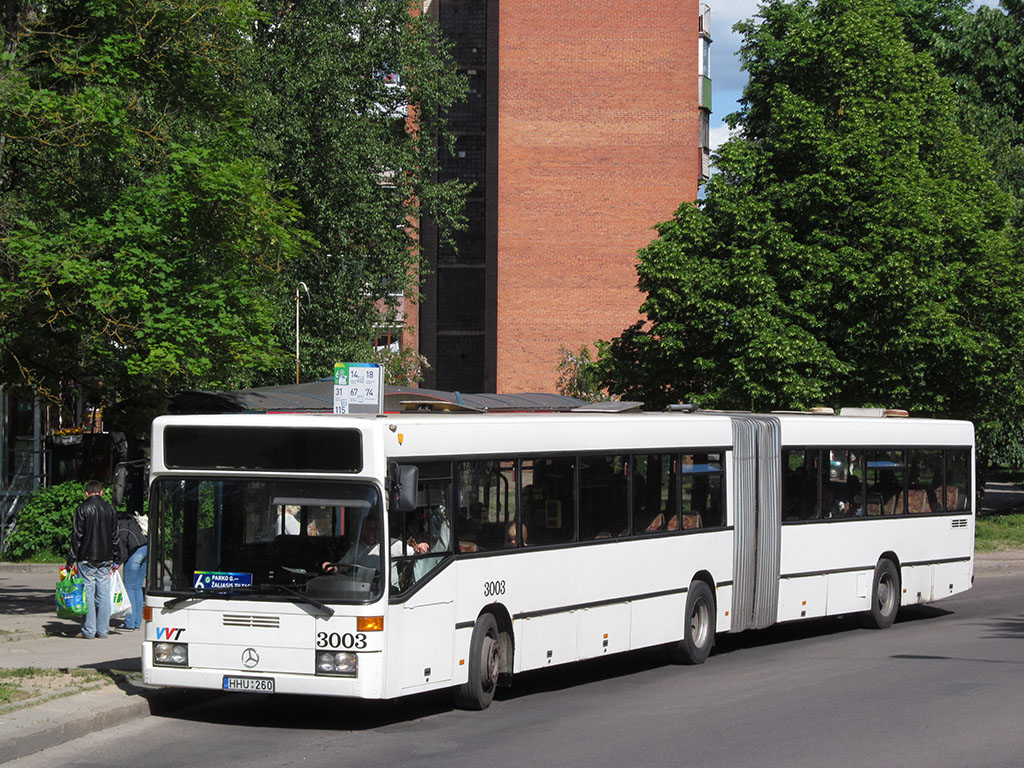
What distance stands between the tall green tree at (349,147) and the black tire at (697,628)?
17784 mm

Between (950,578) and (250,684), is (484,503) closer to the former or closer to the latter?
(250,684)

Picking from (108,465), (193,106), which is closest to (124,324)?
(193,106)

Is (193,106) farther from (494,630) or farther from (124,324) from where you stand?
(494,630)

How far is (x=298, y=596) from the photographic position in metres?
10.6

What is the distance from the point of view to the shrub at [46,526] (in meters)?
24.1

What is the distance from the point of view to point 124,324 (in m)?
16.1

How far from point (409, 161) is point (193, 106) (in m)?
18.7

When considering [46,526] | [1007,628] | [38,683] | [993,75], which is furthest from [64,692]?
[993,75]

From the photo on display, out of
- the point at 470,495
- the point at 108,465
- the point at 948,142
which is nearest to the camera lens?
the point at 470,495

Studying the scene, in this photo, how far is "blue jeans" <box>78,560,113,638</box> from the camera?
581 inches

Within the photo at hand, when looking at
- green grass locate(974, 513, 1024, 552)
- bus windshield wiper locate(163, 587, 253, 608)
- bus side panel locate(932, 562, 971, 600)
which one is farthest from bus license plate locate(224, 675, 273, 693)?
green grass locate(974, 513, 1024, 552)

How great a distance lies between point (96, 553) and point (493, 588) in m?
5.22

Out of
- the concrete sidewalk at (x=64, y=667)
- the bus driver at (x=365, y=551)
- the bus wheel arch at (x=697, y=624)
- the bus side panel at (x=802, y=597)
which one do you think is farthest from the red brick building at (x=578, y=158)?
the bus driver at (x=365, y=551)

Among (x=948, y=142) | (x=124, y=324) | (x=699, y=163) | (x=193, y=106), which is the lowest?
(x=124, y=324)
